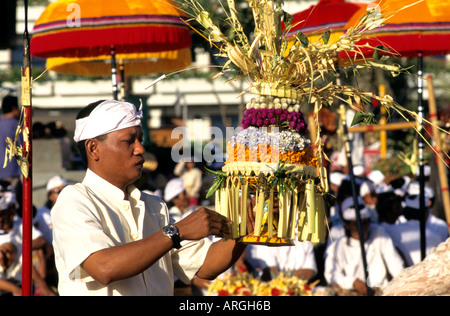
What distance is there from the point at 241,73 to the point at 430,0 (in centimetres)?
312

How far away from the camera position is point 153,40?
6672mm

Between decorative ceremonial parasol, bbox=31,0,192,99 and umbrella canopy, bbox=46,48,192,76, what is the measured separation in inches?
30.9

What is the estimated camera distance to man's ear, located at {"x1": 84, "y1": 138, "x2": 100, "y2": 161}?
3.78 meters

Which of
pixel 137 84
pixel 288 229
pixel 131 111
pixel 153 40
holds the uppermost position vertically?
pixel 137 84

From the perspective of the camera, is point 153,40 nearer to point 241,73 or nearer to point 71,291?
point 241,73

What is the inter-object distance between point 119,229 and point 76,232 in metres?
0.24

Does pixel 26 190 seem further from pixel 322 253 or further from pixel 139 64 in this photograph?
pixel 322 253

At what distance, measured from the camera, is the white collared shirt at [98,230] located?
348cm

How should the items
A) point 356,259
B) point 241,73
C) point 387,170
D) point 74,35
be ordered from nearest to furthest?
point 241,73, point 74,35, point 356,259, point 387,170

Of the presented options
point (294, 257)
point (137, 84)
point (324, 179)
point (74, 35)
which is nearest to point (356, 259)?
point (294, 257)

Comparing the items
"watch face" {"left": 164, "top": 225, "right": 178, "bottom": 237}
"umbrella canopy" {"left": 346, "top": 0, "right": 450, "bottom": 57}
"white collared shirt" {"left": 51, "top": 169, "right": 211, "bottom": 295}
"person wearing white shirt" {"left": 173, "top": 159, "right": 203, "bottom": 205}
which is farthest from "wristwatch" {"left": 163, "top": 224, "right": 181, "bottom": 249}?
"person wearing white shirt" {"left": 173, "top": 159, "right": 203, "bottom": 205}

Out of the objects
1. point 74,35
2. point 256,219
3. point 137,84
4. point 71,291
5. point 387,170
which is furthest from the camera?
point 137,84

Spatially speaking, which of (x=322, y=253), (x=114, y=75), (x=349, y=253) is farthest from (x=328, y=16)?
(x=322, y=253)

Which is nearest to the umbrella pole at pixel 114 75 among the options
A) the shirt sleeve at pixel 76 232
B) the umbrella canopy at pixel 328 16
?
the umbrella canopy at pixel 328 16
